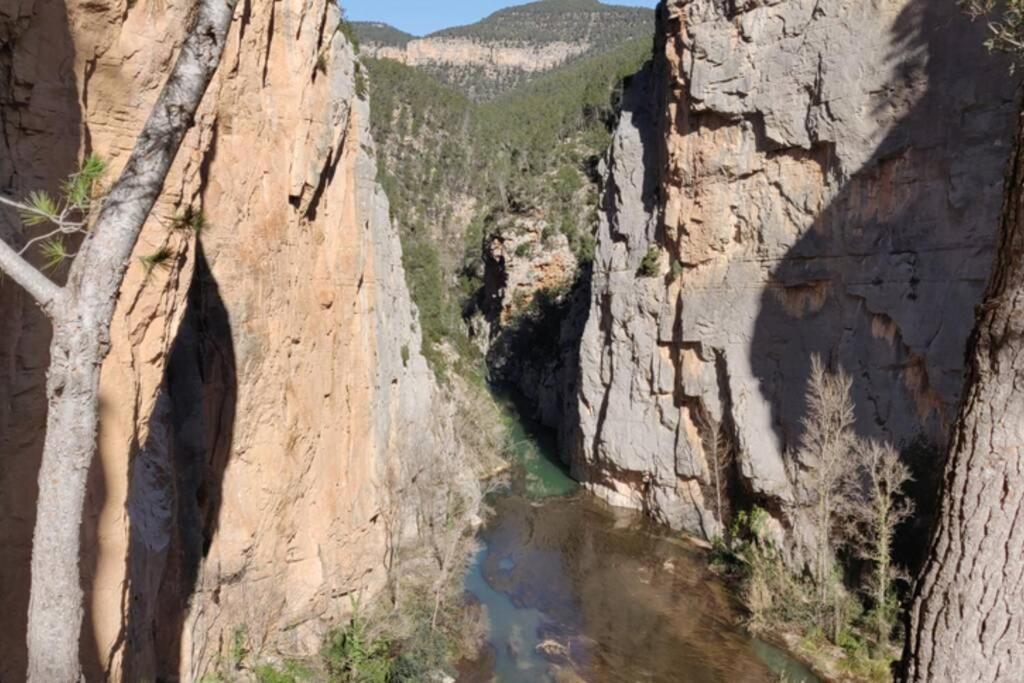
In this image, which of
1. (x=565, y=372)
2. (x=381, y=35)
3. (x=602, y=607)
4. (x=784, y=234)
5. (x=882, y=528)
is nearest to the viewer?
(x=882, y=528)

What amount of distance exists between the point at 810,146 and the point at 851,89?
1886 mm

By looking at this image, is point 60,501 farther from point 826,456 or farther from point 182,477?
point 826,456

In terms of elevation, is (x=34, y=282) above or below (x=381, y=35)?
below

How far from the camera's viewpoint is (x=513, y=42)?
126 meters

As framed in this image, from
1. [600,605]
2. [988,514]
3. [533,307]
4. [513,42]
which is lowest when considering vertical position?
[600,605]

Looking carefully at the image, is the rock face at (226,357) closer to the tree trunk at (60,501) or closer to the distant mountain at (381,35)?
the tree trunk at (60,501)

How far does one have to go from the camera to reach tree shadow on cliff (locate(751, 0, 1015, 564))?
17.5 m

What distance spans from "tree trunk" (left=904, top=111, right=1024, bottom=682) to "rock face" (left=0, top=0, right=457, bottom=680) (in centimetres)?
397

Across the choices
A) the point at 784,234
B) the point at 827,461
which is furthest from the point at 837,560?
the point at 784,234

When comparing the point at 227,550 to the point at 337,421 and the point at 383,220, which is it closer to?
the point at 337,421

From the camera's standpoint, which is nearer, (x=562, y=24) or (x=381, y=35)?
(x=562, y=24)

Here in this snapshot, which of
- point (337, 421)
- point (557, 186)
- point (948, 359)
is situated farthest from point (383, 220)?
point (557, 186)

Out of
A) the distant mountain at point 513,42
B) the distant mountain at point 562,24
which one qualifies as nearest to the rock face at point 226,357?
the distant mountain at point 513,42

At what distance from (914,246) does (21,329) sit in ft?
66.3
